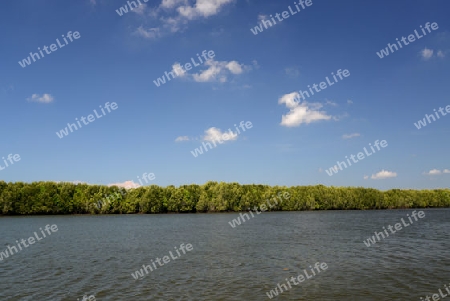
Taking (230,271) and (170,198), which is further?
(170,198)

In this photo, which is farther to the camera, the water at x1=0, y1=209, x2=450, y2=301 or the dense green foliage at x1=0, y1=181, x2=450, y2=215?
A: the dense green foliage at x1=0, y1=181, x2=450, y2=215

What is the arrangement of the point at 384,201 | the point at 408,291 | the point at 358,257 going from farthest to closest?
the point at 384,201
the point at 358,257
the point at 408,291

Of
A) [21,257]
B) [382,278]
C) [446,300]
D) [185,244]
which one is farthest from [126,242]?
[446,300]

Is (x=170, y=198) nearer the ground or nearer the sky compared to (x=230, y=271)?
nearer the sky

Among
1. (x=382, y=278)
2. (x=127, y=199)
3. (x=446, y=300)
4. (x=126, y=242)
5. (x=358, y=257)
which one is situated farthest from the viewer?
(x=127, y=199)

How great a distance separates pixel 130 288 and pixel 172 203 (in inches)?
4645

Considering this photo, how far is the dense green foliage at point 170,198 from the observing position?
119 metres

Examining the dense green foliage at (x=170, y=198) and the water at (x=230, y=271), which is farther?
the dense green foliage at (x=170, y=198)

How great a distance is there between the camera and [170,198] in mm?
136500

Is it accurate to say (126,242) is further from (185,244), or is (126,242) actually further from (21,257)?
(21,257)

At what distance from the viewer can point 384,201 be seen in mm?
175500

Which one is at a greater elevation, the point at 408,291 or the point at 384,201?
the point at 408,291

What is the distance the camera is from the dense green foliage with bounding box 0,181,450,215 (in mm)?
118750

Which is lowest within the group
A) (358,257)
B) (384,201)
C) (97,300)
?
(384,201)
